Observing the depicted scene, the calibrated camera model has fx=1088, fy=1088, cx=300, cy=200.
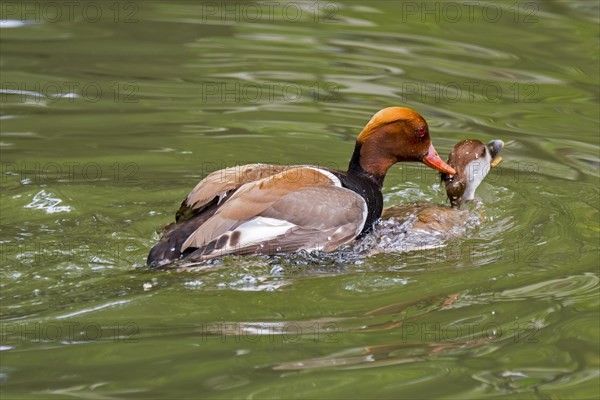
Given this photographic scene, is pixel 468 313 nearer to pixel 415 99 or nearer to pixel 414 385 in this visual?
pixel 414 385

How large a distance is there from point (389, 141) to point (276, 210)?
50.0 inches

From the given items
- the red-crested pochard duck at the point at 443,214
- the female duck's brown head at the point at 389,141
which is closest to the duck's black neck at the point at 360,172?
the female duck's brown head at the point at 389,141

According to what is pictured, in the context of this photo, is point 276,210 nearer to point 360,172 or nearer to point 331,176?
point 331,176

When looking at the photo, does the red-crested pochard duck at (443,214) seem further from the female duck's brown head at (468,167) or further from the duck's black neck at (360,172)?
the duck's black neck at (360,172)

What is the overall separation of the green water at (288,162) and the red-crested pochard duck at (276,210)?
0.17m

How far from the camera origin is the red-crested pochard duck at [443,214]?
823 cm

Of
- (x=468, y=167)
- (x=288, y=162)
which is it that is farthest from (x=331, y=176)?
(x=288, y=162)

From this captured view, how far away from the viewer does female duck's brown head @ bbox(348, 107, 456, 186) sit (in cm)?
844

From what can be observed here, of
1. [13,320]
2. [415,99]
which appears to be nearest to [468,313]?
[13,320]

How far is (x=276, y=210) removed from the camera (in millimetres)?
7711

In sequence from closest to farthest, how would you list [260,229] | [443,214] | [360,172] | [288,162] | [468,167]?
1. [260,229]
2. [360,172]
3. [443,214]
4. [468,167]
5. [288,162]

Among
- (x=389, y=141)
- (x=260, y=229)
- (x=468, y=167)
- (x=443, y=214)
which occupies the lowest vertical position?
(x=443, y=214)

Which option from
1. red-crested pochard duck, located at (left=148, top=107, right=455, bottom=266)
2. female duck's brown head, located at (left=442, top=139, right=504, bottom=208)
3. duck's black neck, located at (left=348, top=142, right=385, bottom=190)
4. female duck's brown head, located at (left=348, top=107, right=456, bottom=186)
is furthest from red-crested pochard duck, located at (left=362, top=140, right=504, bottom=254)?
female duck's brown head, located at (left=348, top=107, right=456, bottom=186)

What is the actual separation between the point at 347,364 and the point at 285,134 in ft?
15.9
